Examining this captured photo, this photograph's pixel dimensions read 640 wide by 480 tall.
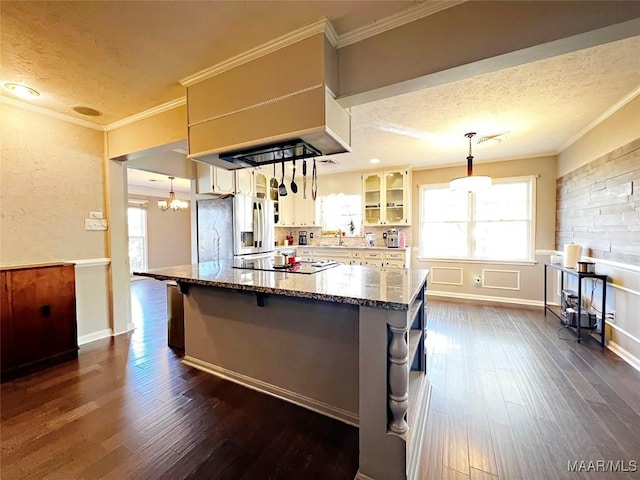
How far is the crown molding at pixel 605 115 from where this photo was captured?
2429 millimetres

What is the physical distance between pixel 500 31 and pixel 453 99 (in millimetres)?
1208

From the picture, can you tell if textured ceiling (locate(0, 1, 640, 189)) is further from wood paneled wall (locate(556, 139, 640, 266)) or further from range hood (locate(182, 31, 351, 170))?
wood paneled wall (locate(556, 139, 640, 266))

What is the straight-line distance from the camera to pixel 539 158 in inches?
171

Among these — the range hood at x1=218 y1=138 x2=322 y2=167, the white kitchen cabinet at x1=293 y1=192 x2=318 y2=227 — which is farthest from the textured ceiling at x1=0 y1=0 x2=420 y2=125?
the white kitchen cabinet at x1=293 y1=192 x2=318 y2=227

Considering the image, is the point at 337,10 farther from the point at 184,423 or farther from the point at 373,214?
the point at 373,214

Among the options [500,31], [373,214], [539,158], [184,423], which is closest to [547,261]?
[539,158]

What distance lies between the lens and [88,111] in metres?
2.72

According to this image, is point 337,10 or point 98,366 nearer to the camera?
point 337,10

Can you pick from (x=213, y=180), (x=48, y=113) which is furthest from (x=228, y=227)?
(x=48, y=113)

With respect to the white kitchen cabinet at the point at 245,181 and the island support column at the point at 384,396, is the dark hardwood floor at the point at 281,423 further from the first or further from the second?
the white kitchen cabinet at the point at 245,181

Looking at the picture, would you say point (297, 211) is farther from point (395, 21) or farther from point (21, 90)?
point (395, 21)

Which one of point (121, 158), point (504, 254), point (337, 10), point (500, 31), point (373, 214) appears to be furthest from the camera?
point (373, 214)

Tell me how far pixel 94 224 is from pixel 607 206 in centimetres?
568

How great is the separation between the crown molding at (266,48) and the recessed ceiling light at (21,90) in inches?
53.7
